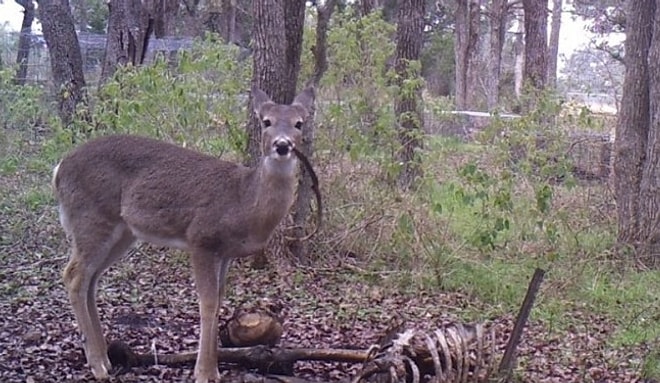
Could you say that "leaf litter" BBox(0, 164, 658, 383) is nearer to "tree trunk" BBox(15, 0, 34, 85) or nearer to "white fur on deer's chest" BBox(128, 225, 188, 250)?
"white fur on deer's chest" BBox(128, 225, 188, 250)

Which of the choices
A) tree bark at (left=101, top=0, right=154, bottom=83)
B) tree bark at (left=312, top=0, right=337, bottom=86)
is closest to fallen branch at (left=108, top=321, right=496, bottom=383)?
tree bark at (left=312, top=0, right=337, bottom=86)

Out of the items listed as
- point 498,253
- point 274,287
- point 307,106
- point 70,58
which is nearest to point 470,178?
point 498,253

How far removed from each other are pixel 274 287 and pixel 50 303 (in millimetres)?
1622

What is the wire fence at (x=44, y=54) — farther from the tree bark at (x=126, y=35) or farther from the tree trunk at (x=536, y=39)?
the tree trunk at (x=536, y=39)

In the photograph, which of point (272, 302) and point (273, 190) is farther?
point (272, 302)

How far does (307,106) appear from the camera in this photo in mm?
5363

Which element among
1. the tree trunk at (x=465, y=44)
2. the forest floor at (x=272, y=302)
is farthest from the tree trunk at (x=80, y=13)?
the forest floor at (x=272, y=302)

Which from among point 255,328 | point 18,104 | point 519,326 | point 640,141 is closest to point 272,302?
point 255,328

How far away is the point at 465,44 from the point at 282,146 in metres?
25.1

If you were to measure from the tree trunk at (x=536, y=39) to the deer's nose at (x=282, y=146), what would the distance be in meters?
13.5

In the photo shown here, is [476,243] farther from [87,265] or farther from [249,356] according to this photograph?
[87,265]

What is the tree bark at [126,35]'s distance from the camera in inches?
459

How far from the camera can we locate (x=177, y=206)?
5.45m

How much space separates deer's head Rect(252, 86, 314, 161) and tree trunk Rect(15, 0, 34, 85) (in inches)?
378
